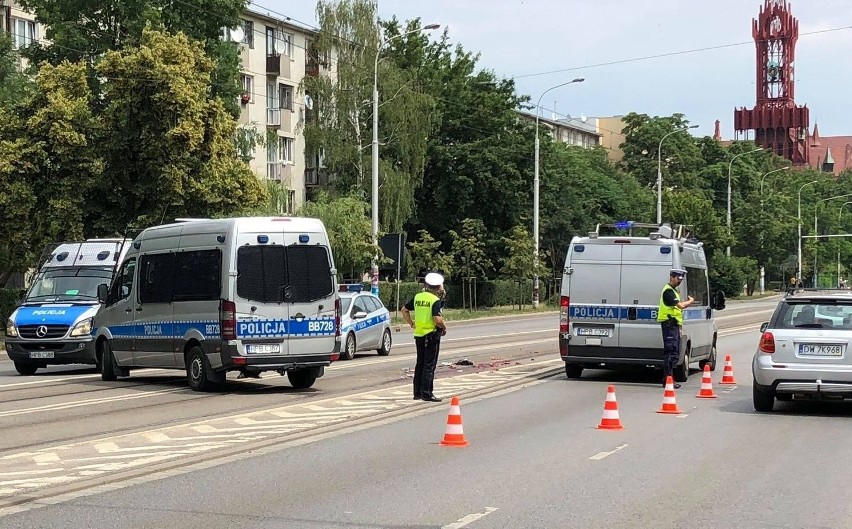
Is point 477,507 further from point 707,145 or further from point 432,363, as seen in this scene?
point 707,145

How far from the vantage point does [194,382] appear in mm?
18344

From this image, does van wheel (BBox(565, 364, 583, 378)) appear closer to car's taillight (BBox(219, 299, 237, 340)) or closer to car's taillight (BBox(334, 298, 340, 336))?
car's taillight (BBox(334, 298, 340, 336))

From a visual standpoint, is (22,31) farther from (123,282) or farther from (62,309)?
(123,282)

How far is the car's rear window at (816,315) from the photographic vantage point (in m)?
15.3

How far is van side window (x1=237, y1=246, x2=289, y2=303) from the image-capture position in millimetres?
17625

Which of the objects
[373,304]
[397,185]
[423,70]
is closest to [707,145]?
[423,70]

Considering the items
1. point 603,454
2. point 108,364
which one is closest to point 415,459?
point 603,454

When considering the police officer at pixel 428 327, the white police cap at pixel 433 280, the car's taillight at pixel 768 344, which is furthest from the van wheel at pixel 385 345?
the car's taillight at pixel 768 344

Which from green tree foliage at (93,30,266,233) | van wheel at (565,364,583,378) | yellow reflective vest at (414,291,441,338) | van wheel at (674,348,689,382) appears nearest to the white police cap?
yellow reflective vest at (414,291,441,338)

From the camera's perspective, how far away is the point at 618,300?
20.1 m

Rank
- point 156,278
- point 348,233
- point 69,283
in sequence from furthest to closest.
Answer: point 348,233 → point 69,283 → point 156,278

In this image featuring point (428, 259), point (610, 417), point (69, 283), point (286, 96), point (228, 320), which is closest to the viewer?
point (610, 417)

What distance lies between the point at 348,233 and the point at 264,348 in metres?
31.5

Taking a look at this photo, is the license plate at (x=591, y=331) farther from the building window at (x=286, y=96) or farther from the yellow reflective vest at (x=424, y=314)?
the building window at (x=286, y=96)
